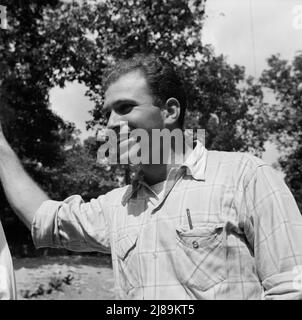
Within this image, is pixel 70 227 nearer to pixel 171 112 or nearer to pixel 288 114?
pixel 171 112

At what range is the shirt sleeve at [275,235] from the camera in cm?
143

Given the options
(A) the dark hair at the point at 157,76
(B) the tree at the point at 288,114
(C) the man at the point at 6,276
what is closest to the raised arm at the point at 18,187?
(C) the man at the point at 6,276

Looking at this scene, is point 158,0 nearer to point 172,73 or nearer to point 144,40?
point 144,40

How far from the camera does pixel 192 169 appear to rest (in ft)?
5.67


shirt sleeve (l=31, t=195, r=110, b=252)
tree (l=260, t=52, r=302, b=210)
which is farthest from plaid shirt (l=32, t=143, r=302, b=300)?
tree (l=260, t=52, r=302, b=210)

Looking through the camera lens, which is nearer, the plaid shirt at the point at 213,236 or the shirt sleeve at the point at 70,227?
the plaid shirt at the point at 213,236

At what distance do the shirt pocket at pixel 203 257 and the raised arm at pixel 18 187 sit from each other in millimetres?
687

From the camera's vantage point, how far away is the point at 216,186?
5.29 feet

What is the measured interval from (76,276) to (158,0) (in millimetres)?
7589

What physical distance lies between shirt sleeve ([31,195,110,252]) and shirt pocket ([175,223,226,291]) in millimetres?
444

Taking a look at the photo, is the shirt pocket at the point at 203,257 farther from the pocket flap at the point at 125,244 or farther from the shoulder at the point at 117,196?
the shoulder at the point at 117,196

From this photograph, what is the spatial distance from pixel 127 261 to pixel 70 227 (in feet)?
1.08

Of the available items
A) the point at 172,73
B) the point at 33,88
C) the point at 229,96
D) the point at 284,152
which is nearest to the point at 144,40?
the point at 33,88

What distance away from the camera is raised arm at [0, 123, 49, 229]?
76.5 inches
